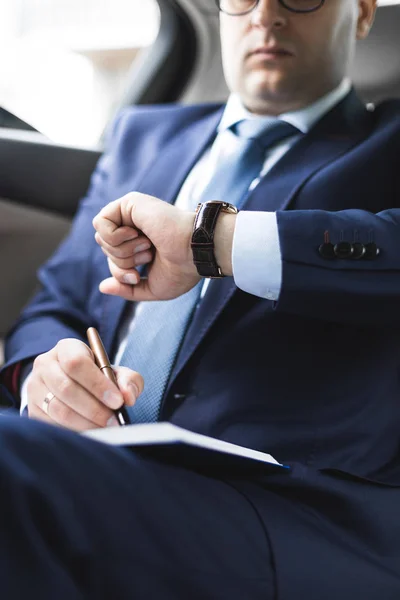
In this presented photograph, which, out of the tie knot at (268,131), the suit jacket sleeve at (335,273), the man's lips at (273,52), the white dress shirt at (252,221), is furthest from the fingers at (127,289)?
the man's lips at (273,52)

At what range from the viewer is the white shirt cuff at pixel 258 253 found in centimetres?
85

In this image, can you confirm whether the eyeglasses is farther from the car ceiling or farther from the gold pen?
the gold pen

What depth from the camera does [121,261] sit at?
0.97 meters

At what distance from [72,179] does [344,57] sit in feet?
2.52

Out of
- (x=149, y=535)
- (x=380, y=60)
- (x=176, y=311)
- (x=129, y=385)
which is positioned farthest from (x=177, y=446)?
(x=380, y=60)

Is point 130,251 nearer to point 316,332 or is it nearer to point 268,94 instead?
point 316,332

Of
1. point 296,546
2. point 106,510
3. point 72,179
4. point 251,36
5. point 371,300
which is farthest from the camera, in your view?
point 72,179

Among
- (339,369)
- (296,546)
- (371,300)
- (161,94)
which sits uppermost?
(161,94)

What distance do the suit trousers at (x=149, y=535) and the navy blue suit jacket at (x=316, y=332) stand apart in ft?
0.54

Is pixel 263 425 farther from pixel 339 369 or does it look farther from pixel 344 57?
pixel 344 57

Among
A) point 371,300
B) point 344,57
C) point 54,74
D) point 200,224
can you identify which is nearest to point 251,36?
point 344,57

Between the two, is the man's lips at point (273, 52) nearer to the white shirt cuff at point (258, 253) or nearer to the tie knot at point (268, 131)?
the tie knot at point (268, 131)

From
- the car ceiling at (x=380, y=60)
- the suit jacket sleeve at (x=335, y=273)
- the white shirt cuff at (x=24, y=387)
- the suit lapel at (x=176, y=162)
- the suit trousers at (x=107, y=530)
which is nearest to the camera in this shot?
the suit trousers at (x=107, y=530)

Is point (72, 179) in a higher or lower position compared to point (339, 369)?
higher
